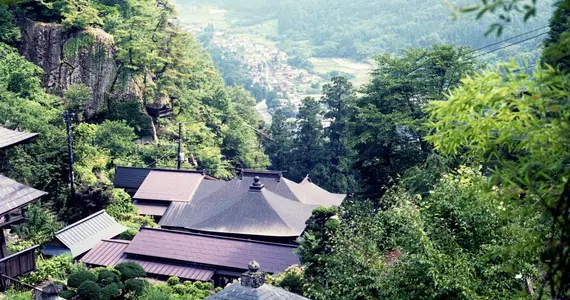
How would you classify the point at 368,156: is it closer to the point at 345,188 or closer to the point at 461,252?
the point at 345,188

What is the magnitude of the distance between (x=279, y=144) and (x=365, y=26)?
65621 mm

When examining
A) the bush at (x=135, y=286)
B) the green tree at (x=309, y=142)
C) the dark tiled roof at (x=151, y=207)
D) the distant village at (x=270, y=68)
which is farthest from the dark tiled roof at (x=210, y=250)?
the distant village at (x=270, y=68)

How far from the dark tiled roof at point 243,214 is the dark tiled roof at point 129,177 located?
12.1 ft

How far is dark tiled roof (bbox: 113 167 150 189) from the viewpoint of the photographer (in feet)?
85.9

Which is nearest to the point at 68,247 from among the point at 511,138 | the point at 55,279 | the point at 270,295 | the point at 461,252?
the point at 55,279

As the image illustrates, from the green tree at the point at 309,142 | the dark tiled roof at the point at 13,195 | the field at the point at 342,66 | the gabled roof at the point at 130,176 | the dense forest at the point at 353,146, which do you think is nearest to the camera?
the dense forest at the point at 353,146

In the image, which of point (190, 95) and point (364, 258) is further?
point (190, 95)

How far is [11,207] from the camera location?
12664mm

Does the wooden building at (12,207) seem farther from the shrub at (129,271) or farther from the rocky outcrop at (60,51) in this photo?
the rocky outcrop at (60,51)

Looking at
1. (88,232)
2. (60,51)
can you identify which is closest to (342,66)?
(60,51)

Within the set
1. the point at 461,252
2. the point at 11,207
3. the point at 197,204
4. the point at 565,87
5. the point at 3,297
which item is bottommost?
the point at 197,204

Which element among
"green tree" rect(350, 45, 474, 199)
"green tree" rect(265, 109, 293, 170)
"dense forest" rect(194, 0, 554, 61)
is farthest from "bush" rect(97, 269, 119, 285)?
"dense forest" rect(194, 0, 554, 61)

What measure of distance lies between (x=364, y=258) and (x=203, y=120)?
90.1ft

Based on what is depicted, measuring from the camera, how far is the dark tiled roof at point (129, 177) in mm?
26172
